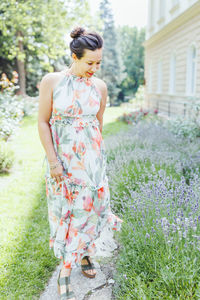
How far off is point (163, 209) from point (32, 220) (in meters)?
1.83

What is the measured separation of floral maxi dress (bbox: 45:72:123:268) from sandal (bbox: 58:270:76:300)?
5.4 inches

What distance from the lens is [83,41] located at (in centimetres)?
196

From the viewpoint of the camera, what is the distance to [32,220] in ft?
12.0

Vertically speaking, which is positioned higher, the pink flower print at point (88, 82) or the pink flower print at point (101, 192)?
the pink flower print at point (88, 82)

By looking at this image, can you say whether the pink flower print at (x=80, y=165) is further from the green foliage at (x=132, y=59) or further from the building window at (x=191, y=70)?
the green foliage at (x=132, y=59)

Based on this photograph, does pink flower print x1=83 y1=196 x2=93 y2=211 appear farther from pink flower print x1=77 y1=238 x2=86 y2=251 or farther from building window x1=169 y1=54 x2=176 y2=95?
building window x1=169 y1=54 x2=176 y2=95

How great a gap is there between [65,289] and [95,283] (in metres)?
0.29

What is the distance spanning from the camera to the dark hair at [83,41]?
1959 mm

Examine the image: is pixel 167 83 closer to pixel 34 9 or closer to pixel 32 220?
pixel 34 9

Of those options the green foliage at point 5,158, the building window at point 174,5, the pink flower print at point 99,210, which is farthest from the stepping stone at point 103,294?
the building window at point 174,5

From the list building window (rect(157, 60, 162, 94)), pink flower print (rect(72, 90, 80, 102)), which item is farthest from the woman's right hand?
building window (rect(157, 60, 162, 94))

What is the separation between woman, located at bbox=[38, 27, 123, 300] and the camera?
2.03 meters

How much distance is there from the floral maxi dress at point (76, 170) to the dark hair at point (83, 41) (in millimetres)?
200

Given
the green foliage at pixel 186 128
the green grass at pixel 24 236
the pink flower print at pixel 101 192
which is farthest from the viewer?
the green foliage at pixel 186 128
